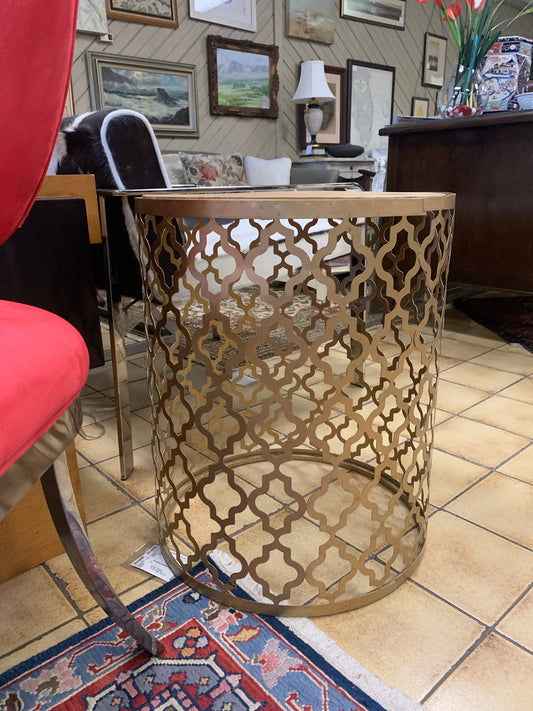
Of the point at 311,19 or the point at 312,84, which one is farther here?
the point at 311,19

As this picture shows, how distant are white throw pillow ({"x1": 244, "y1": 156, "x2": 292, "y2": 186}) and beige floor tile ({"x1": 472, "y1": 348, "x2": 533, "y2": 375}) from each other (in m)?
2.11

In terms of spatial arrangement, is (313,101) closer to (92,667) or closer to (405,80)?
(405,80)

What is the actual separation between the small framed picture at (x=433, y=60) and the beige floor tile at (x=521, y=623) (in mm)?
5449

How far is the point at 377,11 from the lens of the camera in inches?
183

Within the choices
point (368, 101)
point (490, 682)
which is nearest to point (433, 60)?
point (368, 101)

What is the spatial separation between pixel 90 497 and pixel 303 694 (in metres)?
0.65

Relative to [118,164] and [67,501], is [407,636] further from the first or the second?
[118,164]

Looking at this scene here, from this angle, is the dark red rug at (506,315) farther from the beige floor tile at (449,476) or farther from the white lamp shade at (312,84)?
the white lamp shade at (312,84)

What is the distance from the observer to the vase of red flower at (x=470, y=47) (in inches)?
78.0

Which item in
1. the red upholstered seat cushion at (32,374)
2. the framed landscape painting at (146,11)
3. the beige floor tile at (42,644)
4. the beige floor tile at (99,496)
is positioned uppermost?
the framed landscape painting at (146,11)

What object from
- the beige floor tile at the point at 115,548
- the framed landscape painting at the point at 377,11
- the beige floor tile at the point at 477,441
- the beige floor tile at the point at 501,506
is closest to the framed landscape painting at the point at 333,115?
the framed landscape painting at the point at 377,11

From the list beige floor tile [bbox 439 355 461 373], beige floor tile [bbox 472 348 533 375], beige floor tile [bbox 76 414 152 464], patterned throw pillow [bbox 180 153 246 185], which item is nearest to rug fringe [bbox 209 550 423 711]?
beige floor tile [bbox 76 414 152 464]

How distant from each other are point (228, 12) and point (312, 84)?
756 mm

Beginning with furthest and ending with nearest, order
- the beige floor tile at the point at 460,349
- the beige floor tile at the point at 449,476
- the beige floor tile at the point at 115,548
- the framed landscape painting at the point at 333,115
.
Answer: the framed landscape painting at the point at 333,115 < the beige floor tile at the point at 460,349 < the beige floor tile at the point at 449,476 < the beige floor tile at the point at 115,548
